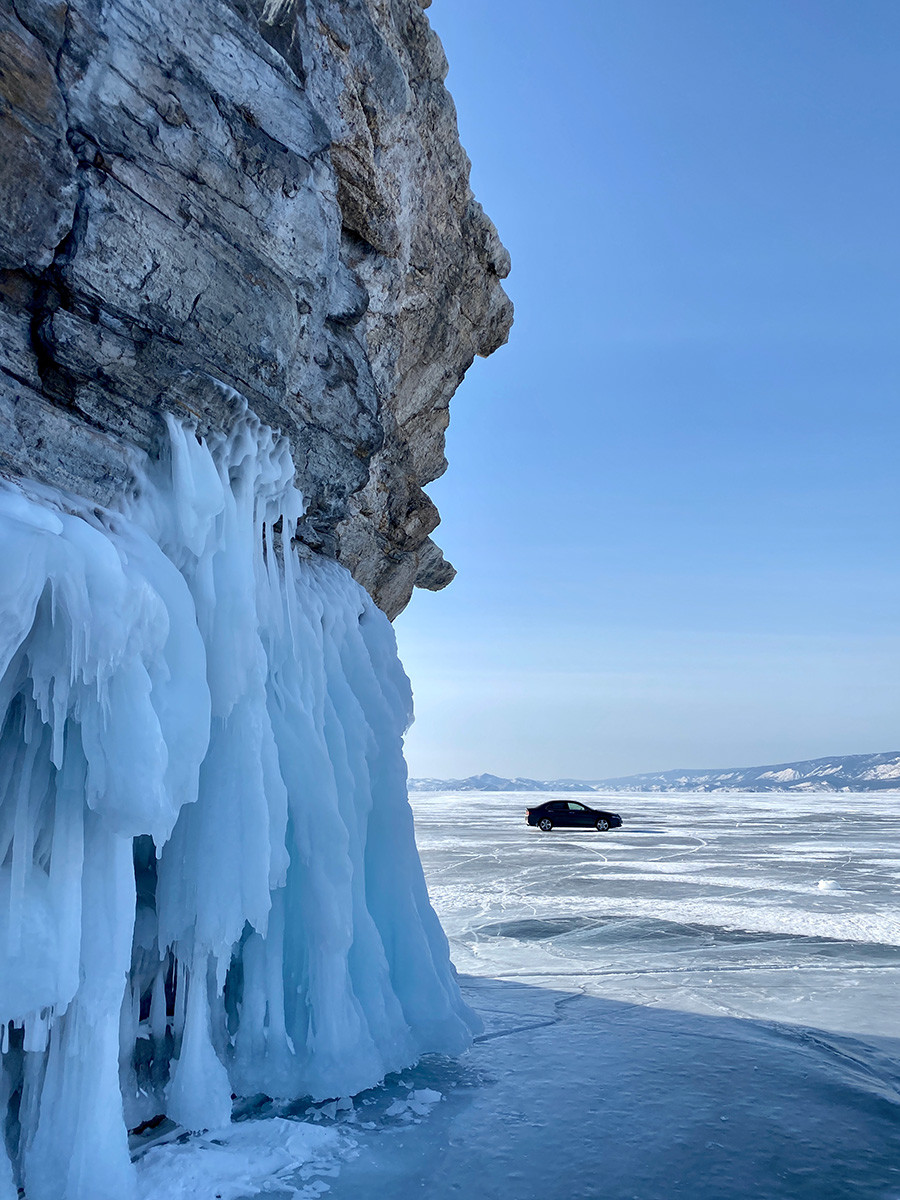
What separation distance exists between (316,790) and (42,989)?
2275 millimetres

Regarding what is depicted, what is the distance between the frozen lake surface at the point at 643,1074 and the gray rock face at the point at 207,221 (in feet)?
12.9

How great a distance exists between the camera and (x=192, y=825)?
4449 mm

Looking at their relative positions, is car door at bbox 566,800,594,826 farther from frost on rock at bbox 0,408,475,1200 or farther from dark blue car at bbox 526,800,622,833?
frost on rock at bbox 0,408,475,1200

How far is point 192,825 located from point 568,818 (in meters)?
21.6

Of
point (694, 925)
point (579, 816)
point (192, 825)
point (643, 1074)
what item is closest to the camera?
point (192, 825)

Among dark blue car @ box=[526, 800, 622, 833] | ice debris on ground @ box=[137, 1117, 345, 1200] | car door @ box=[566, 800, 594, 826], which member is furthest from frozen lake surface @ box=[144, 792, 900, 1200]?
car door @ box=[566, 800, 594, 826]

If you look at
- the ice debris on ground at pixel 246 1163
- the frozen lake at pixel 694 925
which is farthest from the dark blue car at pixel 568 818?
the ice debris on ground at pixel 246 1163

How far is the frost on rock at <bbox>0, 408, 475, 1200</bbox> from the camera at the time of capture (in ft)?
10.7

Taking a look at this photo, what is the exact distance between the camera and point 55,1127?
3309 millimetres

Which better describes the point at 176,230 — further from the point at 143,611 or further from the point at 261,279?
the point at 143,611

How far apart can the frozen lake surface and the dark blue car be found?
13486 millimetres

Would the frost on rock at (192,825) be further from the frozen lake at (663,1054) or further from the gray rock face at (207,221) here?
the frozen lake at (663,1054)

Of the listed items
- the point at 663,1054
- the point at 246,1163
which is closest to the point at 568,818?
the point at 663,1054

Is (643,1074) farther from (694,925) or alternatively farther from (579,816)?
(579,816)
